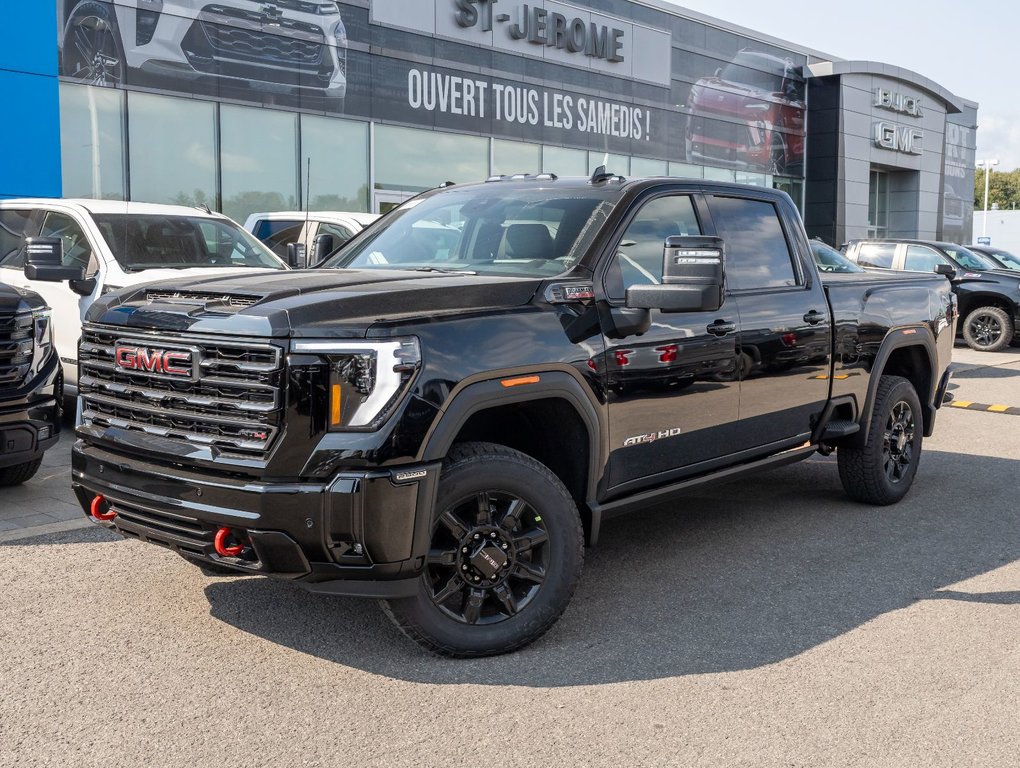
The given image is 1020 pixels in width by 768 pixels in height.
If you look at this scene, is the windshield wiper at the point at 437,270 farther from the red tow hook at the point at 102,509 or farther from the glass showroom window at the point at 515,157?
the glass showroom window at the point at 515,157

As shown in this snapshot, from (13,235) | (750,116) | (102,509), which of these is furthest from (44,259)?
(750,116)

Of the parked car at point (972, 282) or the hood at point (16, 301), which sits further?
the parked car at point (972, 282)

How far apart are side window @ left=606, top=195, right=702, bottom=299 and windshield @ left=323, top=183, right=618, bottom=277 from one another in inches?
6.6

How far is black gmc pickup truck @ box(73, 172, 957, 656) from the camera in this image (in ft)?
12.1

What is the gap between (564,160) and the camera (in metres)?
26.3

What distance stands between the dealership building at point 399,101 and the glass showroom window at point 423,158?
43mm

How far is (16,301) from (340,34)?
625 inches

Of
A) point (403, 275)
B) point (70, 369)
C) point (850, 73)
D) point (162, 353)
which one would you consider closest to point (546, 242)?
point (403, 275)

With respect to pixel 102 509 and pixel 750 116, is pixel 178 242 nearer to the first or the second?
pixel 102 509

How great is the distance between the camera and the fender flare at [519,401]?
3.81 metres

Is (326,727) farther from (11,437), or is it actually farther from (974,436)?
(974,436)

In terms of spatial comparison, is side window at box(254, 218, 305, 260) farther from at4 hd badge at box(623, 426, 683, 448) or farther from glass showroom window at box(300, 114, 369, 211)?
at4 hd badge at box(623, 426, 683, 448)

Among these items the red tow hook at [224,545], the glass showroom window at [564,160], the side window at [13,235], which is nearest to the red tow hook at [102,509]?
the red tow hook at [224,545]

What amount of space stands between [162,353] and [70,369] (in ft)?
18.3
